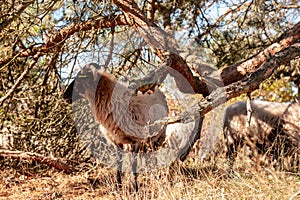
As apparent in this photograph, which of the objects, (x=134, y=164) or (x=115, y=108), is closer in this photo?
(x=134, y=164)

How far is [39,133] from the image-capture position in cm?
631

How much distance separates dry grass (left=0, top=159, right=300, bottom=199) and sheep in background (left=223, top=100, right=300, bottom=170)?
1.11 m

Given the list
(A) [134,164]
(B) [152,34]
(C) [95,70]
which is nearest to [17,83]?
(C) [95,70]

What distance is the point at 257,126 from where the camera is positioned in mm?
7105

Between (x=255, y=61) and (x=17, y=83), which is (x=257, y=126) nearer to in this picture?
(x=255, y=61)

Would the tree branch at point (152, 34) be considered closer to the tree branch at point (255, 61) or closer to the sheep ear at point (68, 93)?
the tree branch at point (255, 61)

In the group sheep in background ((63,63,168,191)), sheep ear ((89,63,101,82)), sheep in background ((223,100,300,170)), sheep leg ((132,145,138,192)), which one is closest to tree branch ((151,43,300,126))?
sheep leg ((132,145,138,192))

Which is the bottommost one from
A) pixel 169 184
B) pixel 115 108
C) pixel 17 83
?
pixel 169 184

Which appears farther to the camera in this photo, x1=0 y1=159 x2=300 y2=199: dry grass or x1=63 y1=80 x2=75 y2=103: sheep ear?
x1=63 y1=80 x2=75 y2=103: sheep ear

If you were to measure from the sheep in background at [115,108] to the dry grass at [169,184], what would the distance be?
1.80ft

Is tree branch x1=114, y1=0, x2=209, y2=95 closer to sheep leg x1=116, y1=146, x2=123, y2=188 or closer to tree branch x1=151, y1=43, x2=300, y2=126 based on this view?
tree branch x1=151, y1=43, x2=300, y2=126

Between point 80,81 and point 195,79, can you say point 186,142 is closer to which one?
point 195,79

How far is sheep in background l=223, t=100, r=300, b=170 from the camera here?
6.88 m

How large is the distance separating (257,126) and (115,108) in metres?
2.78
